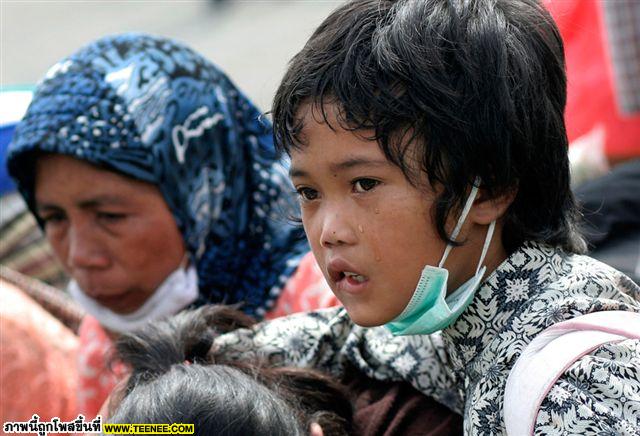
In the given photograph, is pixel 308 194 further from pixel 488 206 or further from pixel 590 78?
pixel 590 78

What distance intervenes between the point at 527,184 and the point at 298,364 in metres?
0.63

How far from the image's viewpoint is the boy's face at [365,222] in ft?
6.29

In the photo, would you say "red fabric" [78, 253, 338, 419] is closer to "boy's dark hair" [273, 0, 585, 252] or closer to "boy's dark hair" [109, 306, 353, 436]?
"boy's dark hair" [109, 306, 353, 436]

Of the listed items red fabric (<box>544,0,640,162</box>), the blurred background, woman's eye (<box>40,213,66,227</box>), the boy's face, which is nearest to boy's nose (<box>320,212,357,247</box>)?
the boy's face

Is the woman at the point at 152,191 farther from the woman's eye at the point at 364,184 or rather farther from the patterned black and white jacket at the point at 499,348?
the woman's eye at the point at 364,184

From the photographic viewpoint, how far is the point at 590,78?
4441 millimetres

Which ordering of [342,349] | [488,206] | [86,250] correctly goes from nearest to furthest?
1. [488,206]
2. [342,349]
3. [86,250]

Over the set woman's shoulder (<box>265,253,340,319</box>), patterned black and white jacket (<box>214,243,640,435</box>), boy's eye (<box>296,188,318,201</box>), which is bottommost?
woman's shoulder (<box>265,253,340,319</box>)

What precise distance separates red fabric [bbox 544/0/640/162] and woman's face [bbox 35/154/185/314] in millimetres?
1969

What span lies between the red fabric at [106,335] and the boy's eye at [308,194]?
813 mm

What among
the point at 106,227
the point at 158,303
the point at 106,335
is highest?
the point at 106,227

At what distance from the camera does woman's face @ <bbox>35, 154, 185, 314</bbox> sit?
2.97 meters

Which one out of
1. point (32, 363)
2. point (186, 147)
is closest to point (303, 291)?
point (186, 147)

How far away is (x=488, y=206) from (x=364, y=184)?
243mm
